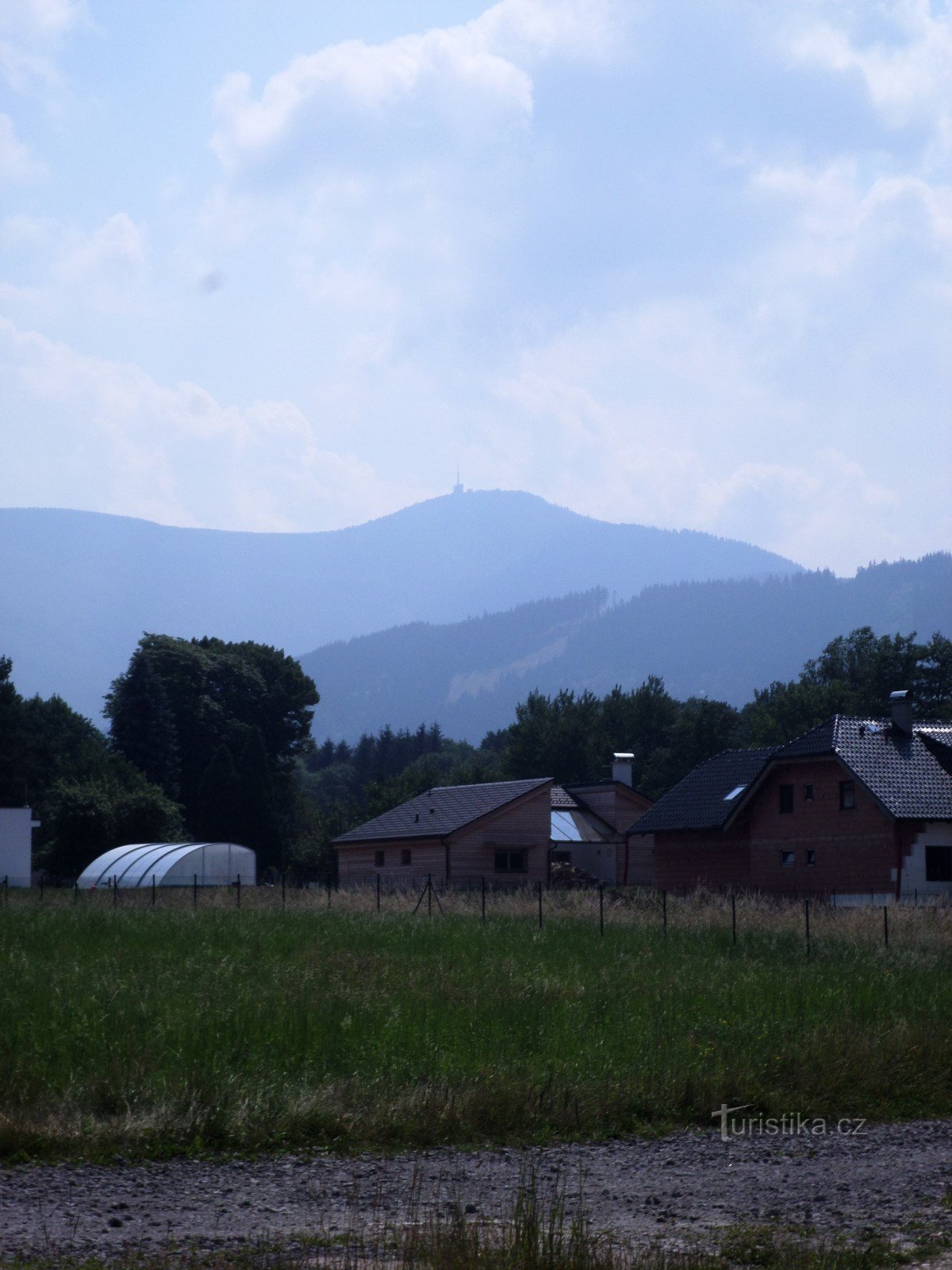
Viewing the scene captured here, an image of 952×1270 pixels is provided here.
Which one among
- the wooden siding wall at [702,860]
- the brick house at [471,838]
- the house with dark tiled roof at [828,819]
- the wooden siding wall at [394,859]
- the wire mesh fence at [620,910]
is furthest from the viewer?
the wooden siding wall at [394,859]

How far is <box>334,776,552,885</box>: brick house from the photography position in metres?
59.9

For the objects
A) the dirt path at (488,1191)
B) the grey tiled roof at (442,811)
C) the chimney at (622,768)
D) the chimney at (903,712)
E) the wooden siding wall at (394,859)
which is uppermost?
the chimney at (903,712)

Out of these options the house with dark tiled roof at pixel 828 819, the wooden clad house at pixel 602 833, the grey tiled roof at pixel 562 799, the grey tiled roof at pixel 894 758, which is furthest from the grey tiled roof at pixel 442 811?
the grey tiled roof at pixel 894 758

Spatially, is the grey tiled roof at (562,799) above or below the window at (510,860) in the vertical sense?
above

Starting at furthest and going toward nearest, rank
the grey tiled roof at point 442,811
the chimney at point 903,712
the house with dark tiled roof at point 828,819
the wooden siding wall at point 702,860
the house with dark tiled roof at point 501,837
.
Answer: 1. the grey tiled roof at point 442,811
2. the house with dark tiled roof at point 501,837
3. the wooden siding wall at point 702,860
4. the chimney at point 903,712
5. the house with dark tiled roof at point 828,819

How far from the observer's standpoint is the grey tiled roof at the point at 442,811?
60781 millimetres

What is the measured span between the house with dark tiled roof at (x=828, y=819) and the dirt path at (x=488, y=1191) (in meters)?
33.9

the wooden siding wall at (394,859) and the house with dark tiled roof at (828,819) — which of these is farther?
the wooden siding wall at (394,859)

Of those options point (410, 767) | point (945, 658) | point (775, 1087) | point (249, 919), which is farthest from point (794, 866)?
point (410, 767)

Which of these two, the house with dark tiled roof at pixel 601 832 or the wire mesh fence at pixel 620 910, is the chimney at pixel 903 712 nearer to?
the wire mesh fence at pixel 620 910

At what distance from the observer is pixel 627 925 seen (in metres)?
27.7

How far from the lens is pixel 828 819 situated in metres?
47.4

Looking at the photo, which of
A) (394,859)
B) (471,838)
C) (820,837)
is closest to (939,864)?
(820,837)

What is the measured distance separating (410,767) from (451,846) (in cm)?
6155
